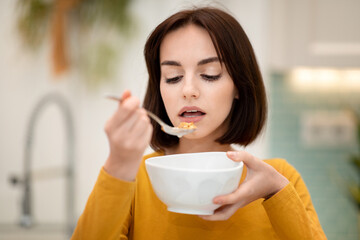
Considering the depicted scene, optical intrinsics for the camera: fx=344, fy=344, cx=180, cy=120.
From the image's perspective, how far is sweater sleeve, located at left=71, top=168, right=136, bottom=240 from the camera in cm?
62

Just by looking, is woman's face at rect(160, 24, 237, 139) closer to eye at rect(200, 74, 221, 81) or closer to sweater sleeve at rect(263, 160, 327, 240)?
eye at rect(200, 74, 221, 81)

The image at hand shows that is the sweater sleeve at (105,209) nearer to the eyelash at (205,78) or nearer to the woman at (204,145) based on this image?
the woman at (204,145)

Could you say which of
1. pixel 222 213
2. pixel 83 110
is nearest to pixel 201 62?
pixel 222 213

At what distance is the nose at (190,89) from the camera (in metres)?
0.83

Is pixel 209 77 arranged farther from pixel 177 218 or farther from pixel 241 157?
pixel 177 218

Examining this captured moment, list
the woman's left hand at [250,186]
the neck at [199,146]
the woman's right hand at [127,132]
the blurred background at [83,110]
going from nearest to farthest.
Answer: the woman's right hand at [127,132], the woman's left hand at [250,186], the neck at [199,146], the blurred background at [83,110]

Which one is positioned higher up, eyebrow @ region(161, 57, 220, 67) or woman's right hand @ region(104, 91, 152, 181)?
eyebrow @ region(161, 57, 220, 67)

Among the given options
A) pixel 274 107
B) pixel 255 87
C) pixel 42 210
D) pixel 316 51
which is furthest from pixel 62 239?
pixel 316 51

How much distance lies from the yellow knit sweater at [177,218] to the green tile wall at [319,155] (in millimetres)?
1288

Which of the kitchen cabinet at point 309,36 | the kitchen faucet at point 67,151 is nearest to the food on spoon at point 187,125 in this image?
the kitchen cabinet at point 309,36

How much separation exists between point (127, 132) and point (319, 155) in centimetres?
195

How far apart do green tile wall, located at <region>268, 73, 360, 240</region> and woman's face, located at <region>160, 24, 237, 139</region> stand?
1.42 meters

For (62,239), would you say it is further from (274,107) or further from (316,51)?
(316,51)

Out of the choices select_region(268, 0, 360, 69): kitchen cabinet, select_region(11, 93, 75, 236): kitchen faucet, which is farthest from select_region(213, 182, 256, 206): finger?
select_region(11, 93, 75, 236): kitchen faucet
